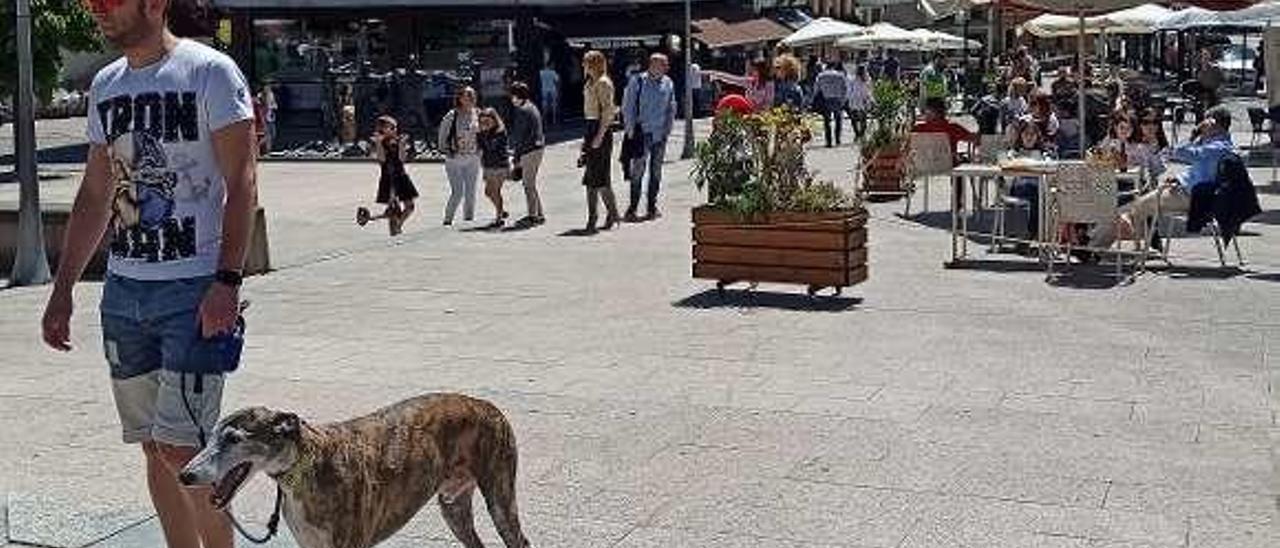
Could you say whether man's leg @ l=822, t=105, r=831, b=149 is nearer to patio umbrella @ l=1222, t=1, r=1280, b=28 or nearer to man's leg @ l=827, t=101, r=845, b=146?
man's leg @ l=827, t=101, r=845, b=146

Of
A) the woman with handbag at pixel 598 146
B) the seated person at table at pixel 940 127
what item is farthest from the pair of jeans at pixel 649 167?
the seated person at table at pixel 940 127

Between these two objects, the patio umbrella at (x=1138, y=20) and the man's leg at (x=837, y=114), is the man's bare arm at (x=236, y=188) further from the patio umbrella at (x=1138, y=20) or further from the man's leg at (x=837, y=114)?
the man's leg at (x=837, y=114)

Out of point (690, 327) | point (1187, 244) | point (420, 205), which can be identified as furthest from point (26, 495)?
point (420, 205)

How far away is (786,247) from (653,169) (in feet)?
18.1

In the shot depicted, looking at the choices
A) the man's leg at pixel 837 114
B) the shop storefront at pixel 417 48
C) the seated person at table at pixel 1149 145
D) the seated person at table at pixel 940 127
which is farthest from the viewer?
the shop storefront at pixel 417 48

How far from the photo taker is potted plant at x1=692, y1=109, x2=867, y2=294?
34.7 ft

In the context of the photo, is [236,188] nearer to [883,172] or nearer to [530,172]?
[530,172]

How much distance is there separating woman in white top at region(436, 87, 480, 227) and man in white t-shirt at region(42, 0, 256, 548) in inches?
466

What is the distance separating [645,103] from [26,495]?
33.4 feet

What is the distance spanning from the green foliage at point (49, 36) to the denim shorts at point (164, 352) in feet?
67.6

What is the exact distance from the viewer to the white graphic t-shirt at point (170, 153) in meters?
4.14

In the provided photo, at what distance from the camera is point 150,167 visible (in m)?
4.21

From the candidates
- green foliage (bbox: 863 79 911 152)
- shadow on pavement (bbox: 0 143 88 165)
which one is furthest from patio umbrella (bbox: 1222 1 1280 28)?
shadow on pavement (bbox: 0 143 88 165)

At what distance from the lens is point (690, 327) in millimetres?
9867
